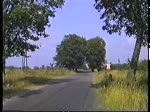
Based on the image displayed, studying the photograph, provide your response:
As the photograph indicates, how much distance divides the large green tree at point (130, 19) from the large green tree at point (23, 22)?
17.8ft

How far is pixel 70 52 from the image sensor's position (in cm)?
10050

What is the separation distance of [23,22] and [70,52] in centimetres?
7067

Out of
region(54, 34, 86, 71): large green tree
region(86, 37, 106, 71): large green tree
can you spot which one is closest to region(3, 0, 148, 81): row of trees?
region(54, 34, 86, 71): large green tree

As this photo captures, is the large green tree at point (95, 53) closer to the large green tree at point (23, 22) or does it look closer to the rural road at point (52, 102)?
the large green tree at point (23, 22)

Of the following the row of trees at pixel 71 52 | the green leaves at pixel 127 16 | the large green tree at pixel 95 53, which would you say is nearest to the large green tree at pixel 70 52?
the row of trees at pixel 71 52

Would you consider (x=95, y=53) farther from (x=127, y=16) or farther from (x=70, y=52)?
(x=127, y=16)

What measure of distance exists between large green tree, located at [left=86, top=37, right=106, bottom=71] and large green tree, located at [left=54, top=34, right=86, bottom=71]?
10618mm

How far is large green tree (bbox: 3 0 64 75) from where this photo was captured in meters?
28.8

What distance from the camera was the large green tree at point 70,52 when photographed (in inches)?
3944

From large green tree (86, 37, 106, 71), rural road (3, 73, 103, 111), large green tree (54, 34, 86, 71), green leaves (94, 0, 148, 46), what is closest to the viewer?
rural road (3, 73, 103, 111)

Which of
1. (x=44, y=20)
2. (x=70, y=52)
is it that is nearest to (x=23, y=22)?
(x=44, y=20)

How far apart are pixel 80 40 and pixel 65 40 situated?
13.2 ft

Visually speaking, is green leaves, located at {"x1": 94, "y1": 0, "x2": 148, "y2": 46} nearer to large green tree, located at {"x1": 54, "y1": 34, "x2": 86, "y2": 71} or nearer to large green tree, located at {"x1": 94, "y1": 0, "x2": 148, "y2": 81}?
large green tree, located at {"x1": 94, "y1": 0, "x2": 148, "y2": 81}

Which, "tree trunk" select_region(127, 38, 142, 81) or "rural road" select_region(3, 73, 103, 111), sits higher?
"tree trunk" select_region(127, 38, 142, 81)
